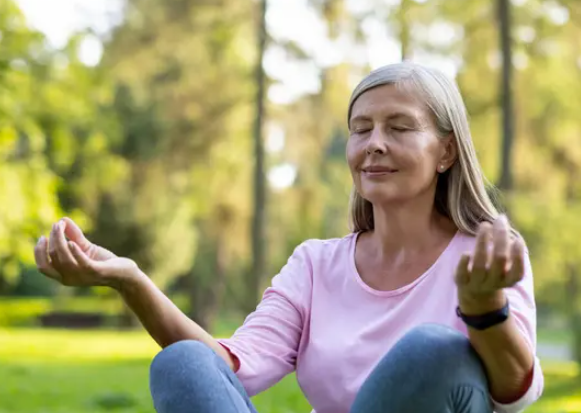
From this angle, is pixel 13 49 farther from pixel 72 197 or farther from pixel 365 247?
pixel 72 197

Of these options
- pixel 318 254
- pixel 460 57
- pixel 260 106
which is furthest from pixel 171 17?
pixel 318 254

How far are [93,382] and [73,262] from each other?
11.4 meters

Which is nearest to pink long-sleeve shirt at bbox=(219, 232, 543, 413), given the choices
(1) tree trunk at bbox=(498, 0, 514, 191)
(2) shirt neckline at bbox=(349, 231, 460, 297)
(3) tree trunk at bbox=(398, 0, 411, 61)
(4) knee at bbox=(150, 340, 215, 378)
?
(2) shirt neckline at bbox=(349, 231, 460, 297)

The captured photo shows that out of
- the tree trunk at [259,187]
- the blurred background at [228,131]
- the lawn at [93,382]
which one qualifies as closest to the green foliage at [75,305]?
the blurred background at [228,131]

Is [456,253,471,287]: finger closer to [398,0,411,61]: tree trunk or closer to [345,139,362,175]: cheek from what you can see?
[345,139,362,175]: cheek

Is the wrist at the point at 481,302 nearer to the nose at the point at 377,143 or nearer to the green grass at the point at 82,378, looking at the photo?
the nose at the point at 377,143

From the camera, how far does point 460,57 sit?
12.4 meters

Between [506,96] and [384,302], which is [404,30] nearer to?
[506,96]

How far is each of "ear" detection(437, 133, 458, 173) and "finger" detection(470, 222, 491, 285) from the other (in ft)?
2.01

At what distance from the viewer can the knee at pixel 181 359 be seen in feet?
6.31

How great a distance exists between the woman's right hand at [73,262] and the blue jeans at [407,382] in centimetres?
22

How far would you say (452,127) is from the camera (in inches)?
88.1

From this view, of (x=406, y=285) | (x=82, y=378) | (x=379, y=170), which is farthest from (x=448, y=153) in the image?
(x=82, y=378)

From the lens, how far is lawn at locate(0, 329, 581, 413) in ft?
30.0
